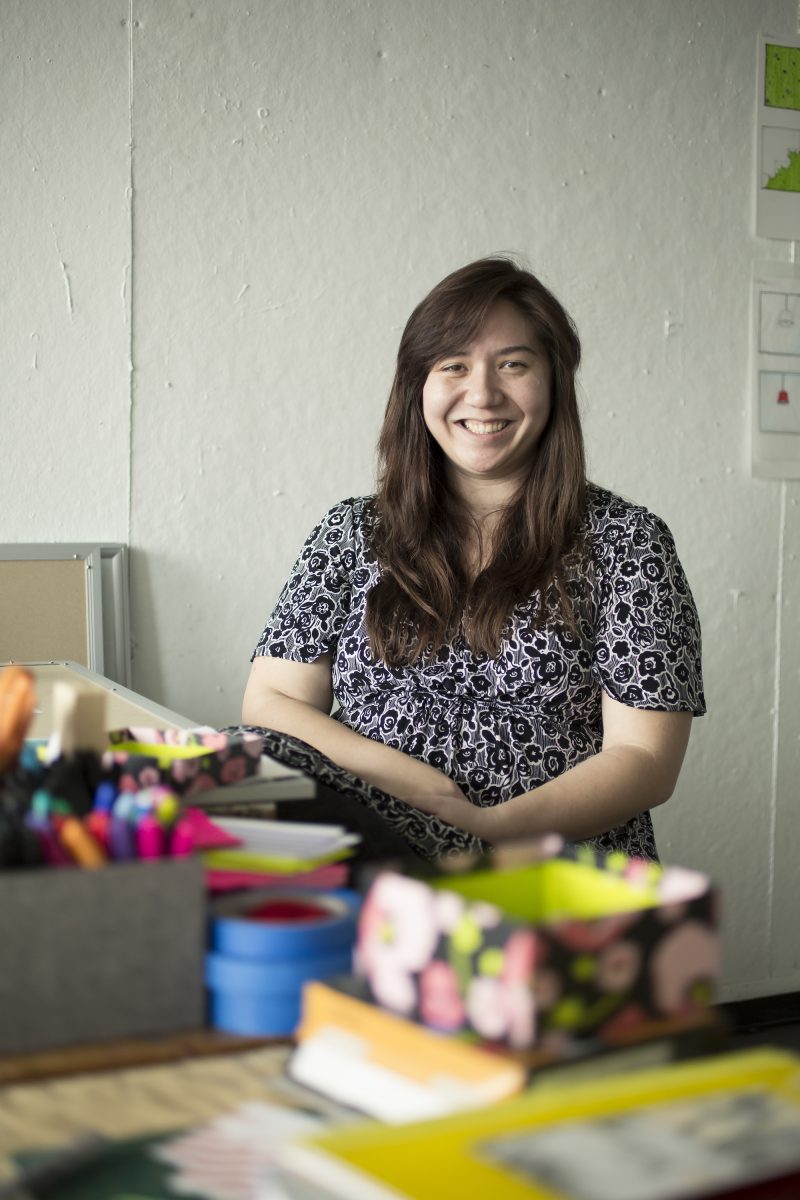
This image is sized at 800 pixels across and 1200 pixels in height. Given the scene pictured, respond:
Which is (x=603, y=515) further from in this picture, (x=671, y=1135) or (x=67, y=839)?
(x=671, y=1135)

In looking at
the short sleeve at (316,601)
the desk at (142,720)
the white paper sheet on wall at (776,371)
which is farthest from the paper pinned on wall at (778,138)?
the desk at (142,720)

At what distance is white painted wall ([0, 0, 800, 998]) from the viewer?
2.45m

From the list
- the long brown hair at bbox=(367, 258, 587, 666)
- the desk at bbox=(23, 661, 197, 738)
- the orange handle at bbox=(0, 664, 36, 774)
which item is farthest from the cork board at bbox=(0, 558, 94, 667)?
the orange handle at bbox=(0, 664, 36, 774)

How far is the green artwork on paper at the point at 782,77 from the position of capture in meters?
3.04

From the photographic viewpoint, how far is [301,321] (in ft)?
8.63

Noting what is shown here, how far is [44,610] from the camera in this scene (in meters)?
2.45

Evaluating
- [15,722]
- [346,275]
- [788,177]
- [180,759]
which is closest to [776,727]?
[788,177]

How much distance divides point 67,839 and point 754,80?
2863mm

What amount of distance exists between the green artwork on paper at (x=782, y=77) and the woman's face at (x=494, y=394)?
1553 millimetres

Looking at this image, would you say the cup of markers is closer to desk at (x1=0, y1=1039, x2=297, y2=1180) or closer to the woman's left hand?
desk at (x1=0, y1=1039, x2=297, y2=1180)

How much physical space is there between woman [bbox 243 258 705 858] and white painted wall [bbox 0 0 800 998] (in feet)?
2.25

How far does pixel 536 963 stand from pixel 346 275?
88.4 inches

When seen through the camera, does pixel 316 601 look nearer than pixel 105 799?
No

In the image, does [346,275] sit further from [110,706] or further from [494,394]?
[110,706]
